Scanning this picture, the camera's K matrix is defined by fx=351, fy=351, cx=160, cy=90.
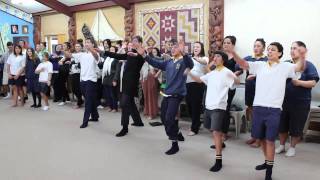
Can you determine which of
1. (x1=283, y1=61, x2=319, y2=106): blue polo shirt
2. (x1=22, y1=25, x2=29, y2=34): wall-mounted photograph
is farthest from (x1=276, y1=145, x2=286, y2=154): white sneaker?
Answer: (x1=22, y1=25, x2=29, y2=34): wall-mounted photograph

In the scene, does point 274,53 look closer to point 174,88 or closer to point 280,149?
point 174,88

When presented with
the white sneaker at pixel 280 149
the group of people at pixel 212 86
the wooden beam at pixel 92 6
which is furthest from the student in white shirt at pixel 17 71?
the white sneaker at pixel 280 149

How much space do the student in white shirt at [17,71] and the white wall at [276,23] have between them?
14.2 ft

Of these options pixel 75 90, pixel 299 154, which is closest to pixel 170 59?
pixel 299 154

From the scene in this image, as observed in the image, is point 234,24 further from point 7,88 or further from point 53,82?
point 7,88

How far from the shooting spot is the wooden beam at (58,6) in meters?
8.98

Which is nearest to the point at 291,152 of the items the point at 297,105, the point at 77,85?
the point at 297,105

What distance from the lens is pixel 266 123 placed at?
3.04 meters

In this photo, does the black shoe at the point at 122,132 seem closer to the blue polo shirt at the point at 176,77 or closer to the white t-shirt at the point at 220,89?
the blue polo shirt at the point at 176,77

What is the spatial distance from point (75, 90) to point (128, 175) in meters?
4.33

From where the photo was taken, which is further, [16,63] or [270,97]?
[16,63]

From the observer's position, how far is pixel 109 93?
22.6ft

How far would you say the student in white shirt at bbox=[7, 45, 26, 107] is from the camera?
7434 millimetres

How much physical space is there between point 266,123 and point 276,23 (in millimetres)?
3311
